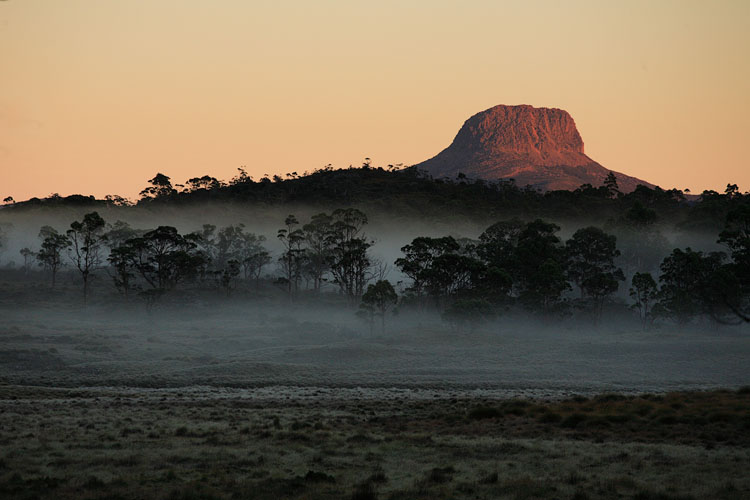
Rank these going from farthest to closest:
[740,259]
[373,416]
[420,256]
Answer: [420,256] < [740,259] < [373,416]

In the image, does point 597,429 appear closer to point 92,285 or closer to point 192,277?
point 192,277

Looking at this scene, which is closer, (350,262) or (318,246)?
(350,262)

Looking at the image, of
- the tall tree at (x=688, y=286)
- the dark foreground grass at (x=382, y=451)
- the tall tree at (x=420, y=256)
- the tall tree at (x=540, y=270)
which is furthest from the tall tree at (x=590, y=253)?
the dark foreground grass at (x=382, y=451)

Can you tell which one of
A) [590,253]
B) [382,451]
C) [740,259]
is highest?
[590,253]

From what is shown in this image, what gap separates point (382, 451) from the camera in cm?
2266

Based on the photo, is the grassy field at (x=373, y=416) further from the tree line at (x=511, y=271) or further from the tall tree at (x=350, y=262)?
the tall tree at (x=350, y=262)

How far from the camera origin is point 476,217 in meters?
180

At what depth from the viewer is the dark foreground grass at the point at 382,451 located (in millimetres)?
16594

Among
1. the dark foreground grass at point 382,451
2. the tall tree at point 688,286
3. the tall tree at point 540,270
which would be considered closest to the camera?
the dark foreground grass at point 382,451

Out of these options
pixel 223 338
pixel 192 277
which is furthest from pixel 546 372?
pixel 192 277

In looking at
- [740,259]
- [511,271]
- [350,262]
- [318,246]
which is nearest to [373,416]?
[740,259]

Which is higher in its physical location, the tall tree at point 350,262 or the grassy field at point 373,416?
the tall tree at point 350,262

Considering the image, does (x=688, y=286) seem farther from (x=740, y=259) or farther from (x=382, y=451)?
(x=382, y=451)

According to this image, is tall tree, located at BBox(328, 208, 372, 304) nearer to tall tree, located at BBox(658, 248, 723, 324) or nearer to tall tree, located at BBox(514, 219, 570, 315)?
tall tree, located at BBox(514, 219, 570, 315)
